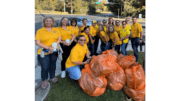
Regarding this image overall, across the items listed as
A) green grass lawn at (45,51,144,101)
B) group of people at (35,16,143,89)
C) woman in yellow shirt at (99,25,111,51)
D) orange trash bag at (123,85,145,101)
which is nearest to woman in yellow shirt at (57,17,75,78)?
group of people at (35,16,143,89)

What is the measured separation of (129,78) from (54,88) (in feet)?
4.48

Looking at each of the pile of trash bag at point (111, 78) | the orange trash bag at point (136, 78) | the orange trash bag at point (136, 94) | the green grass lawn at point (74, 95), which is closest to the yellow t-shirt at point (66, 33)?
the pile of trash bag at point (111, 78)

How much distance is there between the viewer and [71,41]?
2.39 metres

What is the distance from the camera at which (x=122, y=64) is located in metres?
2.10

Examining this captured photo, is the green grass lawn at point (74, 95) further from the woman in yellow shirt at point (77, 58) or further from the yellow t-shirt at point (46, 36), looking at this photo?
the yellow t-shirt at point (46, 36)

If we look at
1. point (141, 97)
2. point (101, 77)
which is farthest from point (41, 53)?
point (141, 97)

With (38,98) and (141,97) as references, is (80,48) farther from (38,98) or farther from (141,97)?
(141,97)

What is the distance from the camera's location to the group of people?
184 centimetres

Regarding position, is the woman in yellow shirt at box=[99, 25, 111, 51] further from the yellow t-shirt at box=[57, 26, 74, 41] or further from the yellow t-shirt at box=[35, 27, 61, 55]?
the yellow t-shirt at box=[35, 27, 61, 55]

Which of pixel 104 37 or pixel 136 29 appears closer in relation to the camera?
pixel 136 29

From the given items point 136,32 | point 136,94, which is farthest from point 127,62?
point 136,32

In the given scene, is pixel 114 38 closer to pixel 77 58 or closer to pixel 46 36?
pixel 77 58

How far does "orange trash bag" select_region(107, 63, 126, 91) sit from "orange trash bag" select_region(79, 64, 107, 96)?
120 millimetres

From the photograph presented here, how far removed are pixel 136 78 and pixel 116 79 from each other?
1.05ft
